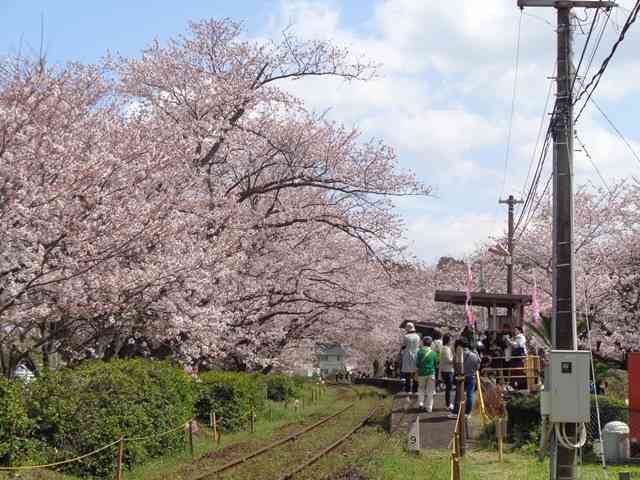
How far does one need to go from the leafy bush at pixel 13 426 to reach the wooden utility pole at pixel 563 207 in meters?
7.44

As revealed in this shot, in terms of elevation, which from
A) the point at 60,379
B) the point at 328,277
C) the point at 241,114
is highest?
the point at 241,114

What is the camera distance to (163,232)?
56.1 ft

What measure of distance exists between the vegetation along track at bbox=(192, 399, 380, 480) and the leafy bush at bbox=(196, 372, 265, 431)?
6.07ft

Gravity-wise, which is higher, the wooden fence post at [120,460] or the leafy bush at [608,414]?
the leafy bush at [608,414]

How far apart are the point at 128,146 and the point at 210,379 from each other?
7986 mm

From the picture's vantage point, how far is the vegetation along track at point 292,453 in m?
15.4

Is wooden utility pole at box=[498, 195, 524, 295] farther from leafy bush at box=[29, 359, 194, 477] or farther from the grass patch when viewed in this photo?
leafy bush at box=[29, 359, 194, 477]

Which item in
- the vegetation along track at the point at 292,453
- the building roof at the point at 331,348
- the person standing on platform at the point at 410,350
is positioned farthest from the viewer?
the building roof at the point at 331,348

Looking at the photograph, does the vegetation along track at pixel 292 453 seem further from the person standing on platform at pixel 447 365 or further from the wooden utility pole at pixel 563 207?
the wooden utility pole at pixel 563 207

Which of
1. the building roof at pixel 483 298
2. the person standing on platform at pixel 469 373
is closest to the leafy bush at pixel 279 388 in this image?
the building roof at pixel 483 298

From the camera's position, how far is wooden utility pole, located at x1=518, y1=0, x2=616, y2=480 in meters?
11.3

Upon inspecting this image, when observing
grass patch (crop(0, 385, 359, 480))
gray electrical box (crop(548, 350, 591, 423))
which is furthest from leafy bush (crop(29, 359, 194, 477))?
gray electrical box (crop(548, 350, 591, 423))

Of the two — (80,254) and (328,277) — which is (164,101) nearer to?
(328,277)

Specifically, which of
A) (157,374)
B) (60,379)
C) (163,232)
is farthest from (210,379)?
(60,379)
